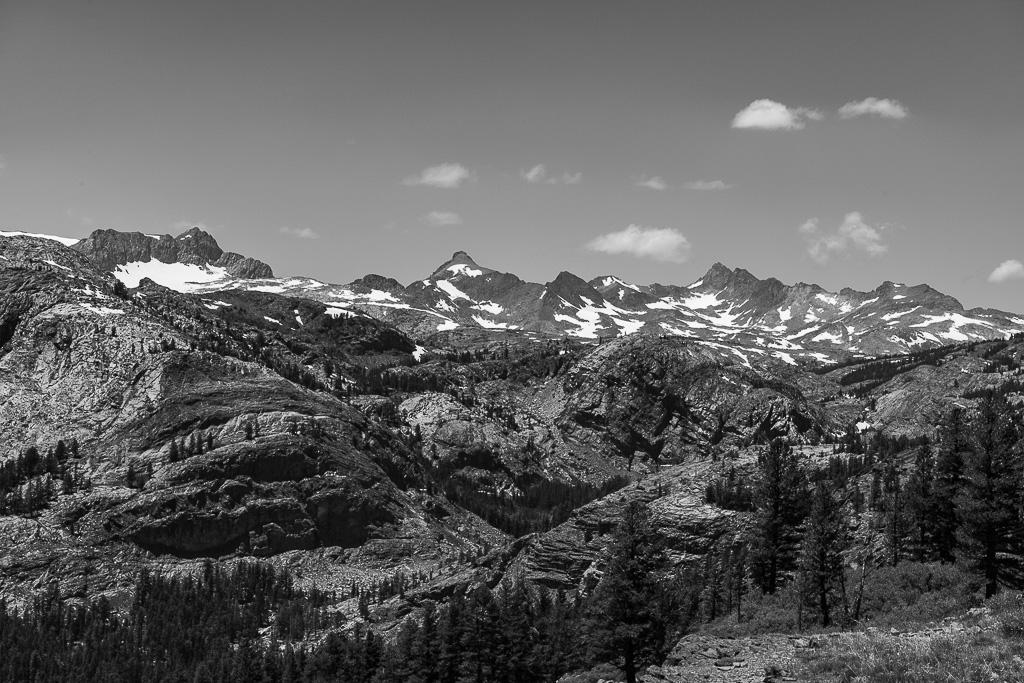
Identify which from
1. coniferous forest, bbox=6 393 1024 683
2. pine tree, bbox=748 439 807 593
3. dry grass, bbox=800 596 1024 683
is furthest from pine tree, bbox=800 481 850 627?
dry grass, bbox=800 596 1024 683

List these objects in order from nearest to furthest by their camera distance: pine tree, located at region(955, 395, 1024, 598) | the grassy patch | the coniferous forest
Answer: the grassy patch, pine tree, located at region(955, 395, 1024, 598), the coniferous forest

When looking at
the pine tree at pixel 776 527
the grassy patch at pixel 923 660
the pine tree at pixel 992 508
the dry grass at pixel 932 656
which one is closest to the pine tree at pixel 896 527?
the pine tree at pixel 776 527

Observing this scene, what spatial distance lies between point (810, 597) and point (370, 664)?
59.6 m

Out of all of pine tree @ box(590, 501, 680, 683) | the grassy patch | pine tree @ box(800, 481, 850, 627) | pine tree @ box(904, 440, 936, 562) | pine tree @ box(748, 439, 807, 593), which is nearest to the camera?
the grassy patch

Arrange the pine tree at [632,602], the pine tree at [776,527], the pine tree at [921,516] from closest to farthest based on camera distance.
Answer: the pine tree at [632,602], the pine tree at [921,516], the pine tree at [776,527]

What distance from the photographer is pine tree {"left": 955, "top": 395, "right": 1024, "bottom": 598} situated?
56625mm

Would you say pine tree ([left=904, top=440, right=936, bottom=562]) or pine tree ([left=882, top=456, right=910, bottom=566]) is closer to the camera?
pine tree ([left=904, top=440, right=936, bottom=562])

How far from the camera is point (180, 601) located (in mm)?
198500

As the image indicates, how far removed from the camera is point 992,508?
2251 inches

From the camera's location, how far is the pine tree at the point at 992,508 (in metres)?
56.6

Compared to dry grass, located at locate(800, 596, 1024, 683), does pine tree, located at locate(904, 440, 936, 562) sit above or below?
above

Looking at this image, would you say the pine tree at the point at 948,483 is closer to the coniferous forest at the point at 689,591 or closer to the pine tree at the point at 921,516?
the coniferous forest at the point at 689,591

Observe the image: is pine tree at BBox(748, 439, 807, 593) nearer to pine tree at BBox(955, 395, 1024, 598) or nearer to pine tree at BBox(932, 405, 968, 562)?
pine tree at BBox(932, 405, 968, 562)

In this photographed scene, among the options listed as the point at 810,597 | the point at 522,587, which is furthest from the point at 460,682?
the point at 522,587
